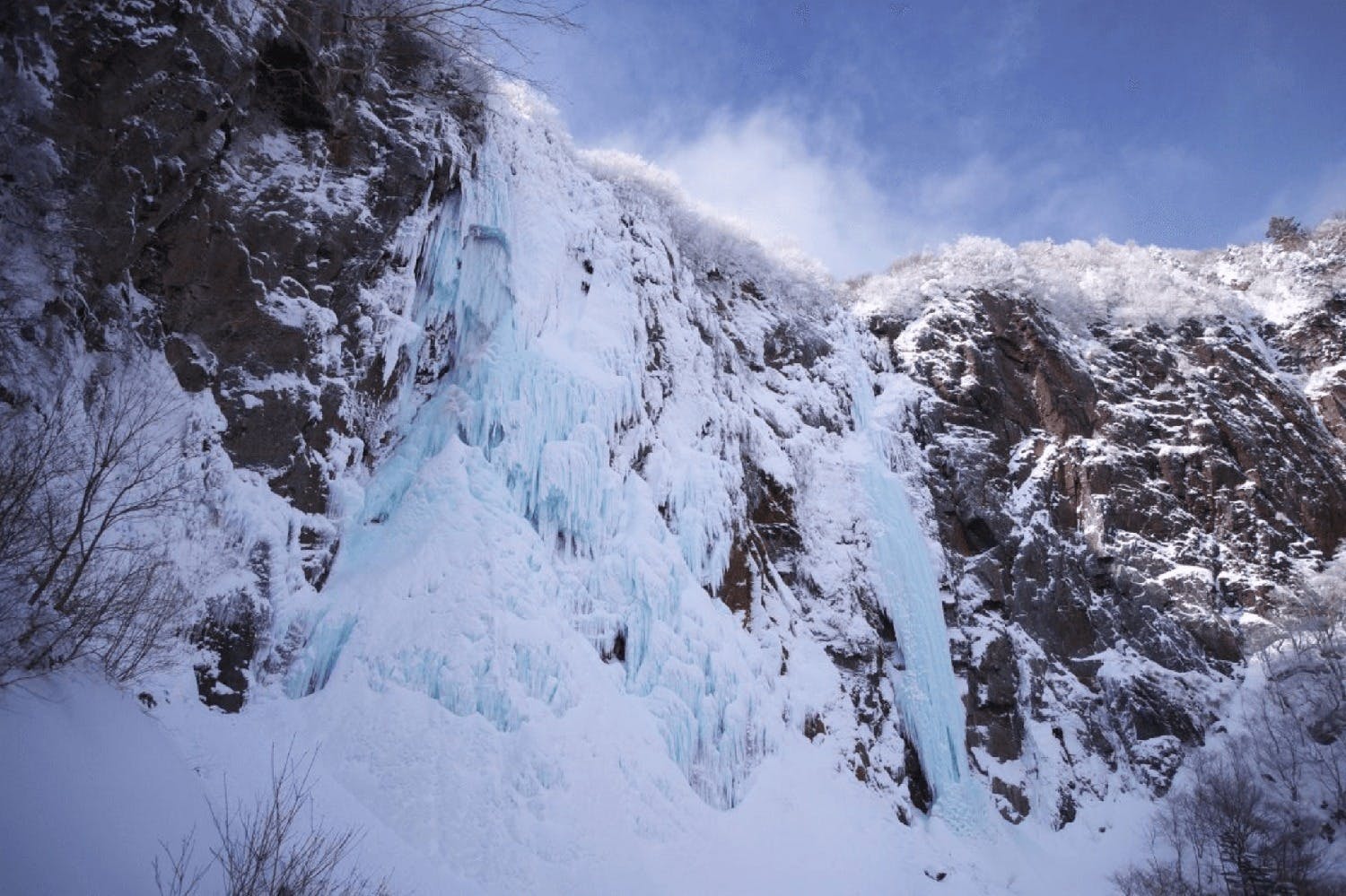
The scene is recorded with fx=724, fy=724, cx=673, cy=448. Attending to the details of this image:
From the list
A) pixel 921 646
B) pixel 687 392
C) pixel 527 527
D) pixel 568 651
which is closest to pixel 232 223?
pixel 527 527

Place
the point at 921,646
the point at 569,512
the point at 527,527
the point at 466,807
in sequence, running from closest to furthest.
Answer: the point at 466,807, the point at 527,527, the point at 569,512, the point at 921,646

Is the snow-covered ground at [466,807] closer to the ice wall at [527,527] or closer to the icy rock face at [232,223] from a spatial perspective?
the ice wall at [527,527]

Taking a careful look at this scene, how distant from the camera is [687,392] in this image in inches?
623

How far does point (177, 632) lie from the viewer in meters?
7.43

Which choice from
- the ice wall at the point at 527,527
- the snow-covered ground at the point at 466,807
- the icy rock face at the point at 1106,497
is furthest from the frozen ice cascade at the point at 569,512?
the icy rock face at the point at 1106,497

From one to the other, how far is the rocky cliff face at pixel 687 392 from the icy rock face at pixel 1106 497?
0.10 metres

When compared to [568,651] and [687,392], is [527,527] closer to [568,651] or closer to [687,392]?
[568,651]

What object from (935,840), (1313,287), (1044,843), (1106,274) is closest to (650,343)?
(935,840)

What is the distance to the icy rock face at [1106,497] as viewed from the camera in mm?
17562

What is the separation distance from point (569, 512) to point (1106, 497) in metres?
16.9

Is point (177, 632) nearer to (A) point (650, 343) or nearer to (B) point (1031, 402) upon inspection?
(A) point (650, 343)

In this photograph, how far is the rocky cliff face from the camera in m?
8.26

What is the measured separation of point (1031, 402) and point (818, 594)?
11.3m

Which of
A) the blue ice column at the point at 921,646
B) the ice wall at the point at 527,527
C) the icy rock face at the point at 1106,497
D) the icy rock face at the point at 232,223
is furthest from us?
the icy rock face at the point at 1106,497
